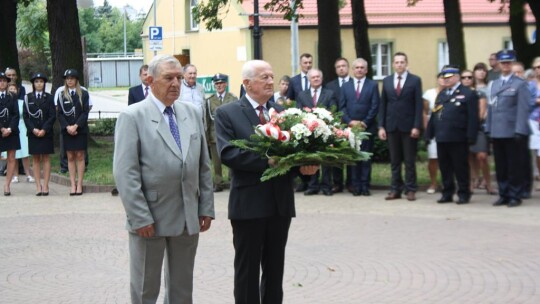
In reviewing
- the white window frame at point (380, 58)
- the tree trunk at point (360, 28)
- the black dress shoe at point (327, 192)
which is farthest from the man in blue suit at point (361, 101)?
the white window frame at point (380, 58)

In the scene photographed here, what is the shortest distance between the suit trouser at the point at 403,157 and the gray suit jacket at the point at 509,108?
1435 millimetres

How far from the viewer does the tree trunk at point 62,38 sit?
26625 mm

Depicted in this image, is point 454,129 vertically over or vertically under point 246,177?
Answer: under

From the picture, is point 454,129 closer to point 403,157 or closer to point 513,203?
point 403,157

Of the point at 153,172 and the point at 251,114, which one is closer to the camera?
the point at 153,172

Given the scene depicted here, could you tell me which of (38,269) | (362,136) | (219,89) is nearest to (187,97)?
(219,89)

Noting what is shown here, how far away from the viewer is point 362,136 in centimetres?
744

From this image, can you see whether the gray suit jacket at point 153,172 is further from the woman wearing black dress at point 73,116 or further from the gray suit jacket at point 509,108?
the woman wearing black dress at point 73,116

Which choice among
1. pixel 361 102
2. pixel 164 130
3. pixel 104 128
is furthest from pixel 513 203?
pixel 104 128

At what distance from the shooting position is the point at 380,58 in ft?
161

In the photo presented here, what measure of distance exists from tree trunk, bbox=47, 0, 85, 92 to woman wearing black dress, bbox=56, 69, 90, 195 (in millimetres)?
8943

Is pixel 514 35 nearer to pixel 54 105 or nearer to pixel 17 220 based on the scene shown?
pixel 54 105

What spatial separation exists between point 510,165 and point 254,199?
28.6 feet

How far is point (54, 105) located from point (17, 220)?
143 inches
